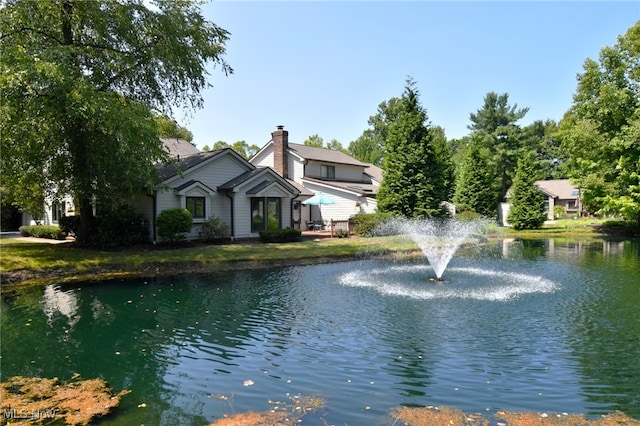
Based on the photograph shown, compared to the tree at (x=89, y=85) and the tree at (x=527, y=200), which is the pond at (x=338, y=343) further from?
the tree at (x=527, y=200)

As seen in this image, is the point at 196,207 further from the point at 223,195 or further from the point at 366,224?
the point at 366,224

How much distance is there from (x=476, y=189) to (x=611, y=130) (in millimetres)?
12527

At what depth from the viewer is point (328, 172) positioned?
3875cm

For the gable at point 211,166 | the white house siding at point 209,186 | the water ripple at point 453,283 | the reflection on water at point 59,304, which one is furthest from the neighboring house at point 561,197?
the reflection on water at point 59,304

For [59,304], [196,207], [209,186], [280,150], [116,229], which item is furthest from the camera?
[280,150]

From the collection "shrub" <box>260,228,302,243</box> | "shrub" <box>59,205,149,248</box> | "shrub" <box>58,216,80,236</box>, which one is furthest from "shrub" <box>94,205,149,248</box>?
"shrub" <box>260,228,302,243</box>

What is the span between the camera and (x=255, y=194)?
84.7 ft

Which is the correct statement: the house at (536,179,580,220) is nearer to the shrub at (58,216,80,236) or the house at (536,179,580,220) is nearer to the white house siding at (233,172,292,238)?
the white house siding at (233,172,292,238)

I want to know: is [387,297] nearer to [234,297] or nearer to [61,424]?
[234,297]

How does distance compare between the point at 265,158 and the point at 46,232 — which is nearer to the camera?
the point at 46,232

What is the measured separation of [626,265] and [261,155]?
2863 centimetres

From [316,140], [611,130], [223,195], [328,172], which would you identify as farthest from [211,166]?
[316,140]

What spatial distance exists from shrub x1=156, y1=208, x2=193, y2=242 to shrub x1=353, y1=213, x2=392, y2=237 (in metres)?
11.6

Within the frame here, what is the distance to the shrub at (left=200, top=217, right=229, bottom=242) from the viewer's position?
2386cm
